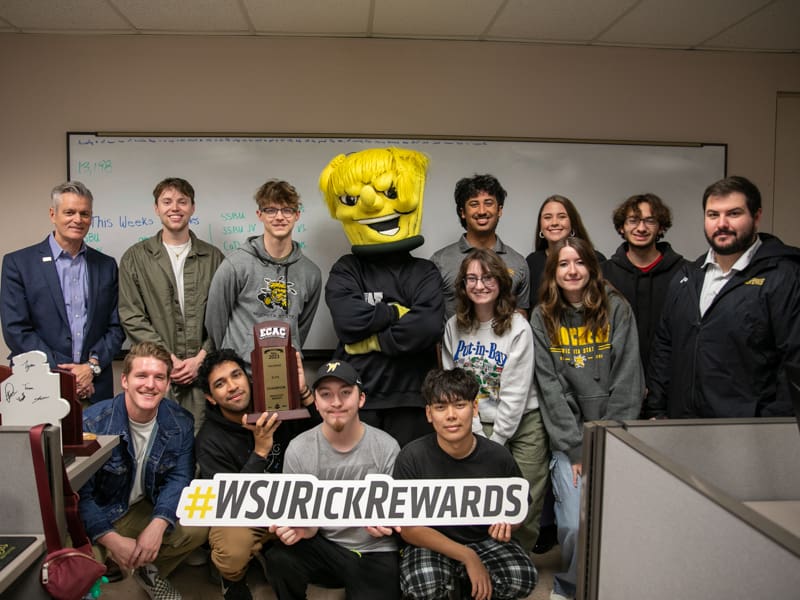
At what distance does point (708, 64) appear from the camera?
11.1 feet

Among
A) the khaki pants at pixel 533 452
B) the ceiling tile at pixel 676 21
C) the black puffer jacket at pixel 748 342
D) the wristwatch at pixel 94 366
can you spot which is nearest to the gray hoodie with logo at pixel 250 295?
the wristwatch at pixel 94 366

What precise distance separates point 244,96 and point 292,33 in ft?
1.40

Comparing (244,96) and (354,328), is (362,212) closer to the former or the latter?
(354,328)

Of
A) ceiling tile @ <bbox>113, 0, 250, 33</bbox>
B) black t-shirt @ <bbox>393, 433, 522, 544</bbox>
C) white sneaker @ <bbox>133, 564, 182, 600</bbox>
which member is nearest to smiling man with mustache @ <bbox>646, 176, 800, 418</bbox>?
black t-shirt @ <bbox>393, 433, 522, 544</bbox>

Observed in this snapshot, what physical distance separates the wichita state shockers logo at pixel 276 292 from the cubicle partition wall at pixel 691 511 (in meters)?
1.48

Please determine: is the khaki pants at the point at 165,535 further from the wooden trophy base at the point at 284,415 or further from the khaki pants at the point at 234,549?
the wooden trophy base at the point at 284,415

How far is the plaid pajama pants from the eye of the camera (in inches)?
74.4

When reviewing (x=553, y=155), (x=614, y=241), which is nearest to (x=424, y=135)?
(x=553, y=155)

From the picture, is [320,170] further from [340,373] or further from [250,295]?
[340,373]

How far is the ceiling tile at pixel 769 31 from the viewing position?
9.41ft

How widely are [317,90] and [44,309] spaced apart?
5.79ft

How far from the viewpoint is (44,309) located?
2.52 metres

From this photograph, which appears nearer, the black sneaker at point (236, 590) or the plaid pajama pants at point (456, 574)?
the plaid pajama pants at point (456, 574)

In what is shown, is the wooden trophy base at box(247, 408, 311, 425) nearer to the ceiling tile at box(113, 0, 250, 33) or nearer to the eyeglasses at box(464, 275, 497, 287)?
the eyeglasses at box(464, 275, 497, 287)
